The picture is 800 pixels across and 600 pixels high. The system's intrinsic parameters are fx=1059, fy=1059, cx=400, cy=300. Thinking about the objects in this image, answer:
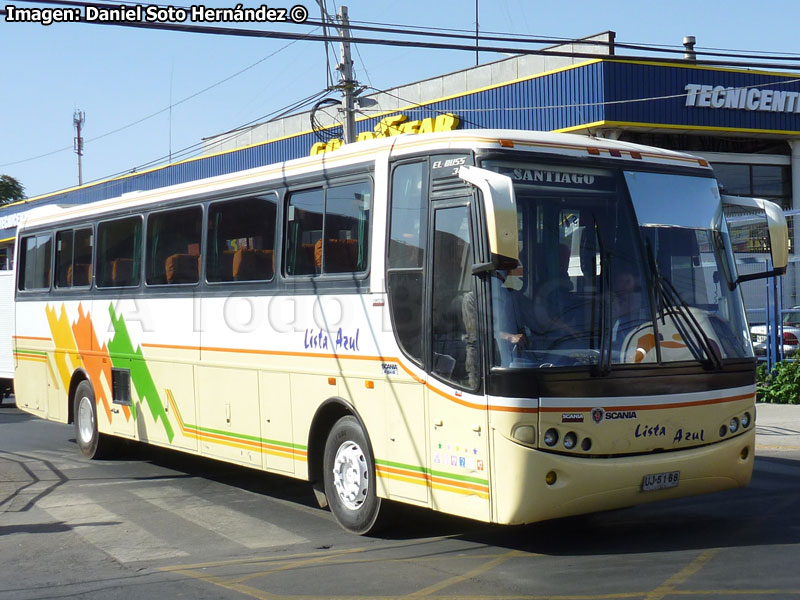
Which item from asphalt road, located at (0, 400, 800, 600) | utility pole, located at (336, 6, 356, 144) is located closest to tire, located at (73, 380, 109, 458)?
asphalt road, located at (0, 400, 800, 600)

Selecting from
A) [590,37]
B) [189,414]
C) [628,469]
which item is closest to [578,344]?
[628,469]

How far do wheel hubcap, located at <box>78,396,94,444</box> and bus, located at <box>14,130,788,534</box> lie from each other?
165 inches

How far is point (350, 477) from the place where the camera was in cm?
930

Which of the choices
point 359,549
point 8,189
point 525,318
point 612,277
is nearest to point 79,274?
point 359,549

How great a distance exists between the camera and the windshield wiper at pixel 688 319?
836 centimetres

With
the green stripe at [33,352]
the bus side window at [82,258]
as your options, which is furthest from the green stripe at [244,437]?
the green stripe at [33,352]

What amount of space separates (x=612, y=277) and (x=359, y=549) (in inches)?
118

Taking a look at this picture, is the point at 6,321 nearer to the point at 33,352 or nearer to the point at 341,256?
the point at 33,352

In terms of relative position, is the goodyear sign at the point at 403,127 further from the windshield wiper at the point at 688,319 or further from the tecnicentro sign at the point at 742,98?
the windshield wiper at the point at 688,319

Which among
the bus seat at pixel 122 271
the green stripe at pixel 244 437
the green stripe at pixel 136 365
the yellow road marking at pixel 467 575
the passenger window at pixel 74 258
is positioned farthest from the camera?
the passenger window at pixel 74 258

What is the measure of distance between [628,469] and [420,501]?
1.65 m

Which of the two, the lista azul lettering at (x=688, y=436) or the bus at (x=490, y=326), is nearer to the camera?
the bus at (x=490, y=326)

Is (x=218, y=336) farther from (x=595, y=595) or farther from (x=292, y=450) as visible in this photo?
(x=595, y=595)

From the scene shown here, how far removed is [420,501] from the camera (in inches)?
331
